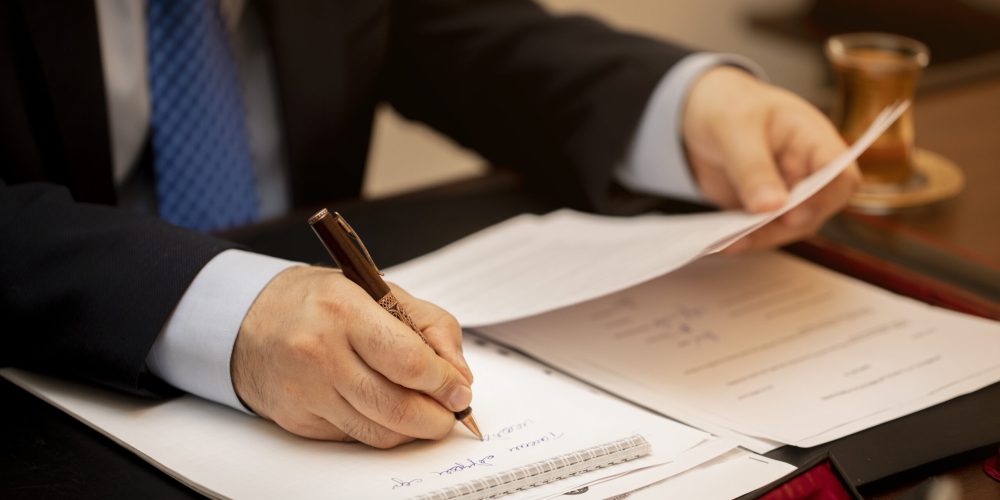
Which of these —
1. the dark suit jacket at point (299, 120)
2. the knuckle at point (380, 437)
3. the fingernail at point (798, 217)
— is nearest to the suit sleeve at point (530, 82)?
the dark suit jacket at point (299, 120)

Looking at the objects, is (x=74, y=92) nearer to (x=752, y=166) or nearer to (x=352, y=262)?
(x=352, y=262)

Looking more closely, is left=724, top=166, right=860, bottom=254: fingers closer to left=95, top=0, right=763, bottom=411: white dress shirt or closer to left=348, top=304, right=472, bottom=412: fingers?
left=95, top=0, right=763, bottom=411: white dress shirt

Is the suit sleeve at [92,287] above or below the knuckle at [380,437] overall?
above

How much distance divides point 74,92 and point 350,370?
548 millimetres

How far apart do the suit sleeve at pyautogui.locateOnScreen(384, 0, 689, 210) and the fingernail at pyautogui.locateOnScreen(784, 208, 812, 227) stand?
0.25m

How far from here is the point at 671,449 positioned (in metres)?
0.70

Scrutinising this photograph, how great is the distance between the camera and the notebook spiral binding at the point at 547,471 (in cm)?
64

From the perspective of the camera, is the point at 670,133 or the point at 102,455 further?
the point at 670,133
